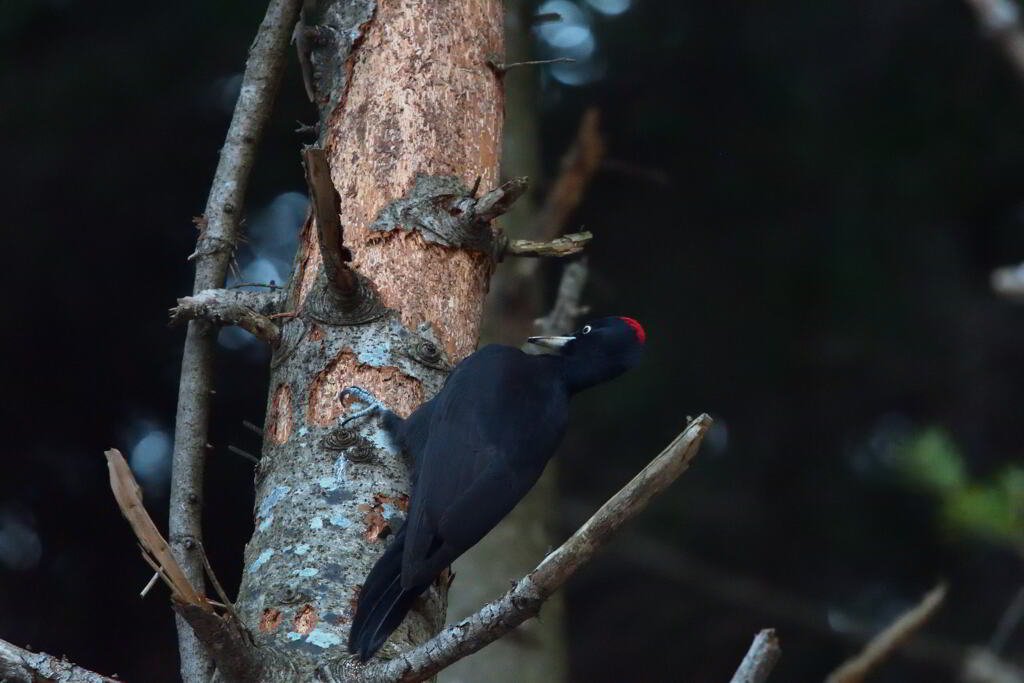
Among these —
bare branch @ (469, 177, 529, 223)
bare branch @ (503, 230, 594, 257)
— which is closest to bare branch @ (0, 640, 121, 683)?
bare branch @ (469, 177, 529, 223)

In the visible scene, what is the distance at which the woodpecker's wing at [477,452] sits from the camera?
2.60 meters

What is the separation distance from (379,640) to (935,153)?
484 cm

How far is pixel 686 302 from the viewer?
677 cm

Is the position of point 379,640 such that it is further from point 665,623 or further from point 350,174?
point 665,623

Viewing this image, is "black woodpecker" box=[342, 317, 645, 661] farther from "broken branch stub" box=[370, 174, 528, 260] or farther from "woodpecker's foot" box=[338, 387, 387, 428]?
"broken branch stub" box=[370, 174, 528, 260]

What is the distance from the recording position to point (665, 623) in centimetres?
704

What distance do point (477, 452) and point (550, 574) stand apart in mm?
1257

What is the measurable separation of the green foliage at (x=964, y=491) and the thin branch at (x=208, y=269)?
1.55 metres

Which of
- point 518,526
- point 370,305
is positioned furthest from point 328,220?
point 518,526

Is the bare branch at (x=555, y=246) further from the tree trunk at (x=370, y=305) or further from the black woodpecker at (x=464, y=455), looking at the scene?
the black woodpecker at (x=464, y=455)

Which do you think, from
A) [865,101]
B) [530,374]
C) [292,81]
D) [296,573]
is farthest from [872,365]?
[296,573]

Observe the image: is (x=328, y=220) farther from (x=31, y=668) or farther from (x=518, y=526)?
(x=518, y=526)

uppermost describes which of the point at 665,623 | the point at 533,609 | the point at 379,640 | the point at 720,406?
the point at 533,609

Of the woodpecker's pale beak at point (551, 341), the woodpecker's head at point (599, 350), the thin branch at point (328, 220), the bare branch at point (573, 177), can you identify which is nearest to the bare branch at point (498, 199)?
the thin branch at point (328, 220)
